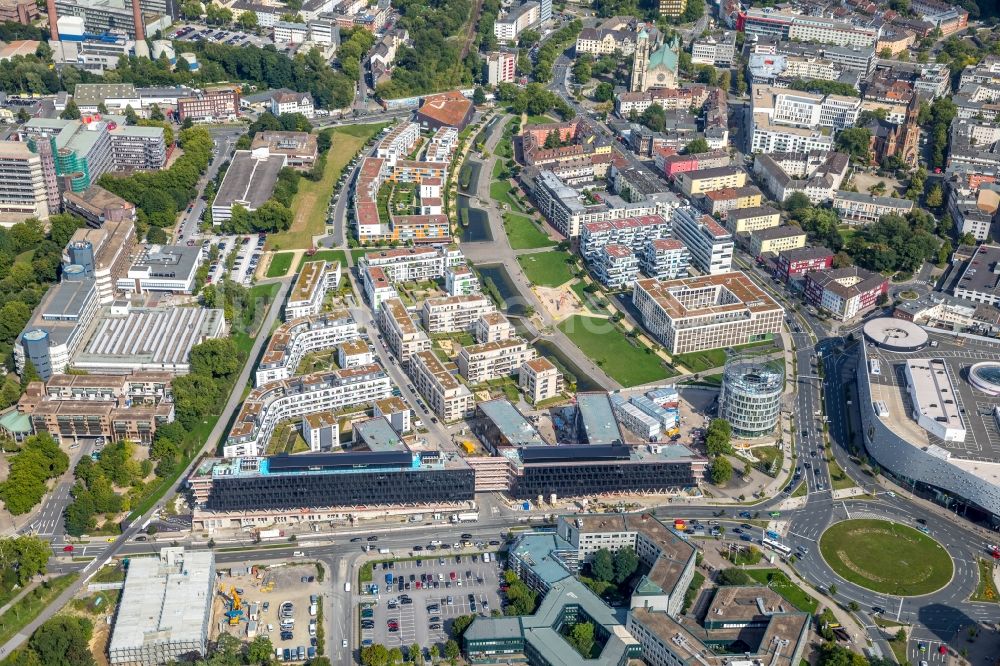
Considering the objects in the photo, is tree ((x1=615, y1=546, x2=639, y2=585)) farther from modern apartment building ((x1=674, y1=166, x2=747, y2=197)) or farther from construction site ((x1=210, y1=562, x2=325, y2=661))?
modern apartment building ((x1=674, y1=166, x2=747, y2=197))

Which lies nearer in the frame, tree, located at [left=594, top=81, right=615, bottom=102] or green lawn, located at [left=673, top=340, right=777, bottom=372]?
green lawn, located at [left=673, top=340, right=777, bottom=372]

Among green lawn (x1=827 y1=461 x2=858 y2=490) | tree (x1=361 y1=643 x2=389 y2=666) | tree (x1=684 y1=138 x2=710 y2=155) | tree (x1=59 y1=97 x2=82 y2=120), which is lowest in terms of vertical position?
green lawn (x1=827 y1=461 x2=858 y2=490)

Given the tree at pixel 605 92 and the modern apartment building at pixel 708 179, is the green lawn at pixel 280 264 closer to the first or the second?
the modern apartment building at pixel 708 179

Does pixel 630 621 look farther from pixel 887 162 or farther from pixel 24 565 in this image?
pixel 887 162

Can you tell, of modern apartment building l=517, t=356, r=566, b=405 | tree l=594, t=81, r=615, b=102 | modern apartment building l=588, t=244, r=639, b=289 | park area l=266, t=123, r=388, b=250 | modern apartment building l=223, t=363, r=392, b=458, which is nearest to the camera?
modern apartment building l=223, t=363, r=392, b=458

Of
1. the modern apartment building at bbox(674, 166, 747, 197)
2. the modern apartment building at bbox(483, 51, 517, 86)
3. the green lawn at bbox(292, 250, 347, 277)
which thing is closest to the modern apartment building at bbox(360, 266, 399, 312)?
the green lawn at bbox(292, 250, 347, 277)

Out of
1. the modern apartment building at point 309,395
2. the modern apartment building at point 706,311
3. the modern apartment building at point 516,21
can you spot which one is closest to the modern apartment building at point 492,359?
the modern apartment building at point 309,395

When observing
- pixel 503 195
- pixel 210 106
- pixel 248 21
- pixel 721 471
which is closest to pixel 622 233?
pixel 503 195
